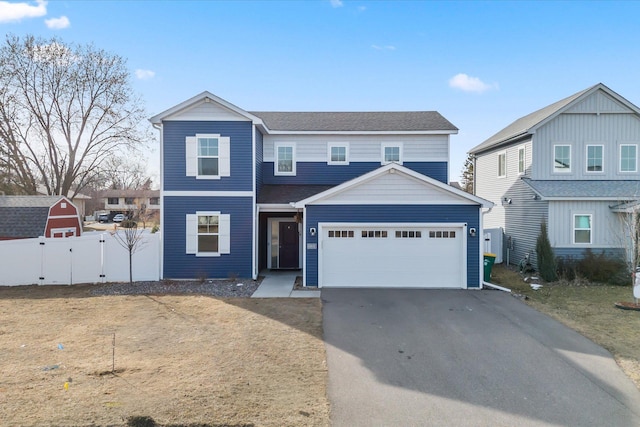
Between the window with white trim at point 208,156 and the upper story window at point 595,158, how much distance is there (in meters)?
15.3

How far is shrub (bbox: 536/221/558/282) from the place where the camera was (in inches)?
578

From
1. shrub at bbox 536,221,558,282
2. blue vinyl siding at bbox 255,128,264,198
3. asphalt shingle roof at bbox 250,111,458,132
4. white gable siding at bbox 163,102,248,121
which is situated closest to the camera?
white gable siding at bbox 163,102,248,121

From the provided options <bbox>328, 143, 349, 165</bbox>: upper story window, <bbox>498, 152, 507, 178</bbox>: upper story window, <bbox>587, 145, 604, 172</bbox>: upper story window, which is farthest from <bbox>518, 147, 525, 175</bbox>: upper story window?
<bbox>328, 143, 349, 165</bbox>: upper story window

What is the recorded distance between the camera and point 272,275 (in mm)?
15492

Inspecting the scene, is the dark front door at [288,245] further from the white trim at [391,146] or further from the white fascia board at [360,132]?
the white trim at [391,146]

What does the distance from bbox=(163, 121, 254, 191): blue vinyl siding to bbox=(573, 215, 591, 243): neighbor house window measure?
43.3 ft

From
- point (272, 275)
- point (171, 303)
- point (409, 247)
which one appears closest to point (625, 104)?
point (409, 247)

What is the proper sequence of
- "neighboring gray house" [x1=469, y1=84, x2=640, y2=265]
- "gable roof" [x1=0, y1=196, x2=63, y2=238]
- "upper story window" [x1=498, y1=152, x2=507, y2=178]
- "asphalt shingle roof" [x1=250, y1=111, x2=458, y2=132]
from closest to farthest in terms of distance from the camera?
"neighboring gray house" [x1=469, y1=84, x2=640, y2=265], "asphalt shingle roof" [x1=250, y1=111, x2=458, y2=132], "gable roof" [x1=0, y1=196, x2=63, y2=238], "upper story window" [x1=498, y1=152, x2=507, y2=178]

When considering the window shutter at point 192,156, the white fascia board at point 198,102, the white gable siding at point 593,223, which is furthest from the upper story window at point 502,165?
the window shutter at point 192,156

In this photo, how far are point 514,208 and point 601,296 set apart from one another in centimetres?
656

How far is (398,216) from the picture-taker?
1337cm

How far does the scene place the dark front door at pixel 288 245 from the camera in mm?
16719

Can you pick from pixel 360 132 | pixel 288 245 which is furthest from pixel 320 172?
pixel 288 245

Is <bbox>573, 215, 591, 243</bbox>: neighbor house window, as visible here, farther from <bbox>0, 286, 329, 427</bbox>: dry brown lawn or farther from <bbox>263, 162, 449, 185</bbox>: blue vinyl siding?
<bbox>0, 286, 329, 427</bbox>: dry brown lawn
